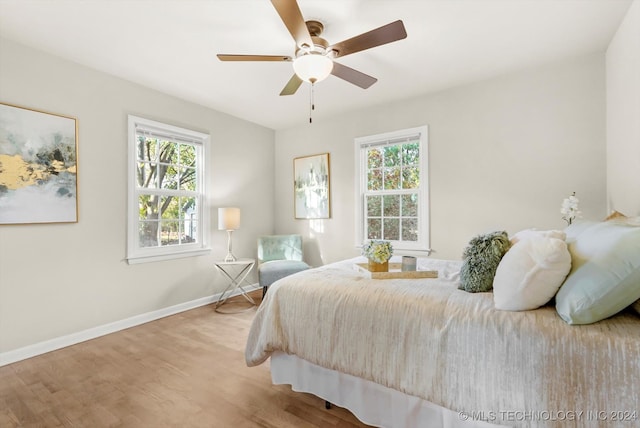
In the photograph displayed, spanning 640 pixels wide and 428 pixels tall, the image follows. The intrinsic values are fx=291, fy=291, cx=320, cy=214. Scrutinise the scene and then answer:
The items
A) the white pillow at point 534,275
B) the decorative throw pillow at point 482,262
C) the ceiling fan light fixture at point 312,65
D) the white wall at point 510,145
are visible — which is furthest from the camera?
the white wall at point 510,145

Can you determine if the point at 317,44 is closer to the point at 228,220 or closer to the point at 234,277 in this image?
the point at 228,220

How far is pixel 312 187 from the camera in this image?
14.9 feet

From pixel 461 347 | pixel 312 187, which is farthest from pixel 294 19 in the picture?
pixel 312 187

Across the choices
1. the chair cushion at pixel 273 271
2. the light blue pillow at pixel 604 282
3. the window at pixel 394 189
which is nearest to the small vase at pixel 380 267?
the light blue pillow at pixel 604 282

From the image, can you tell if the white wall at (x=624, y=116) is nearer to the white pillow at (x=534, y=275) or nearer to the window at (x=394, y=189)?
the white pillow at (x=534, y=275)

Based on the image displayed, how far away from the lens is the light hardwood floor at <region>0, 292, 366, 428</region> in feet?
5.60

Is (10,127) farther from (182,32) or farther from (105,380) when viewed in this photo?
(105,380)

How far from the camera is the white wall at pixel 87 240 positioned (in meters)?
2.47

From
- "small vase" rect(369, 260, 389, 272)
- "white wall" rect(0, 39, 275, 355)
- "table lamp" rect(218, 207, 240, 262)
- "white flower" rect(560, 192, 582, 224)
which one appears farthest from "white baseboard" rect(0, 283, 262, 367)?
"white flower" rect(560, 192, 582, 224)

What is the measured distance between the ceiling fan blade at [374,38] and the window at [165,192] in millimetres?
2455

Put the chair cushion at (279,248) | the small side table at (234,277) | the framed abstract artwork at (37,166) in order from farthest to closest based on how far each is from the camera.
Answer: the chair cushion at (279,248) < the small side table at (234,277) < the framed abstract artwork at (37,166)

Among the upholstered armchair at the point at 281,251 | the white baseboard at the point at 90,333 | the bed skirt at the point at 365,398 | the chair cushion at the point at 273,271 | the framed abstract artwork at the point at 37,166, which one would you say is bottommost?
the white baseboard at the point at 90,333

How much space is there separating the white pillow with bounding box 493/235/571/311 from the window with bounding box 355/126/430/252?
92.6 inches

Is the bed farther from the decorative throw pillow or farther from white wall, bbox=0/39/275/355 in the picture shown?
white wall, bbox=0/39/275/355
